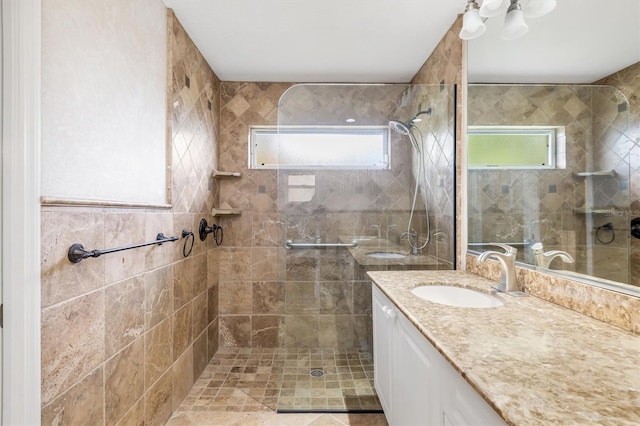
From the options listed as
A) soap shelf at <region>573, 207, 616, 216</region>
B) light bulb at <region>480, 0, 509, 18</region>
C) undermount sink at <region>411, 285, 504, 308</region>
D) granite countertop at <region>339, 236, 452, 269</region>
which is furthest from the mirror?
granite countertop at <region>339, 236, 452, 269</region>

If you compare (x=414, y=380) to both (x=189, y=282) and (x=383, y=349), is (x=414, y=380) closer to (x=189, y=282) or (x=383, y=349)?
(x=383, y=349)

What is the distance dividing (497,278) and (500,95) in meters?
0.95

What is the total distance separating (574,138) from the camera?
111cm

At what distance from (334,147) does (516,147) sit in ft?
3.86

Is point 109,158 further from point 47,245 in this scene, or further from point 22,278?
point 22,278

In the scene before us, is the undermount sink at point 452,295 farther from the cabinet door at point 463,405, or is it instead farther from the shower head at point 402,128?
the shower head at point 402,128

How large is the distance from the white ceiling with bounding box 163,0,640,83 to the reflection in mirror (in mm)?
98

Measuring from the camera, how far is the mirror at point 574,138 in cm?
92

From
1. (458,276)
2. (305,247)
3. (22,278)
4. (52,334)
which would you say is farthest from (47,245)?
(458,276)

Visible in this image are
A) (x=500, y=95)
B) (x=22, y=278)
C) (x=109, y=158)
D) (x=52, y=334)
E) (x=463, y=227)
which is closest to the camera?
(x=22, y=278)

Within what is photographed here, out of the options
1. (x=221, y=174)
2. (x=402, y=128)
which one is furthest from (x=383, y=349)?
(x=221, y=174)

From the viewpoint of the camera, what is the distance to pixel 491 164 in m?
1.63

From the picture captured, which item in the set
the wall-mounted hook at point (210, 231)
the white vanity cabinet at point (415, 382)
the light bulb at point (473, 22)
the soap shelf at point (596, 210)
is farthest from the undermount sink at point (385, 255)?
the light bulb at point (473, 22)

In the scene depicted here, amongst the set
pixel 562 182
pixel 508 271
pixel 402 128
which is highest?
pixel 402 128
